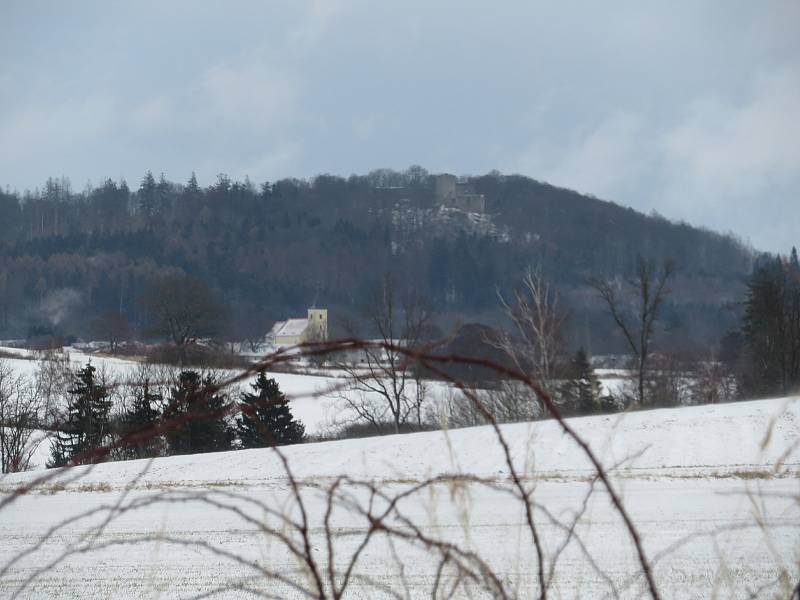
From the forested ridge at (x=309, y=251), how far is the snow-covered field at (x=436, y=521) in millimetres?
104408

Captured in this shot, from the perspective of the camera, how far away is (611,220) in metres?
182

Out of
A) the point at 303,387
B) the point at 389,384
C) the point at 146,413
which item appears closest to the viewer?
the point at 146,413

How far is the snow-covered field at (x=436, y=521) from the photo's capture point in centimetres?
173

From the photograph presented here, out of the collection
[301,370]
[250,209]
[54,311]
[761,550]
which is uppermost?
[250,209]

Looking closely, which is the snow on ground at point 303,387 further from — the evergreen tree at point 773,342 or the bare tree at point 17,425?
the evergreen tree at point 773,342

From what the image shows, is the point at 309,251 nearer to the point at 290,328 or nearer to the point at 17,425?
the point at 290,328

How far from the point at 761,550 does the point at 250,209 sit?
19394 centimetres

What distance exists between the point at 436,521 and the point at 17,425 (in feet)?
102

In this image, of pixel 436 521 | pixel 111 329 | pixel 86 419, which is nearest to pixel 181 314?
pixel 111 329

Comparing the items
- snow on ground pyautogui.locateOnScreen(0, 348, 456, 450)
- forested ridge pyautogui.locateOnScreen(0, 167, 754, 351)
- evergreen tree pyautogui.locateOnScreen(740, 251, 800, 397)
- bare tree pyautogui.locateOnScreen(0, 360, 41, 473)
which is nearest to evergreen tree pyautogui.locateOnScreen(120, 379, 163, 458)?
bare tree pyautogui.locateOnScreen(0, 360, 41, 473)

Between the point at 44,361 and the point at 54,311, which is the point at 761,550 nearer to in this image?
the point at 44,361

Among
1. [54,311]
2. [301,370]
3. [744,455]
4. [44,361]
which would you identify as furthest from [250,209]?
[744,455]

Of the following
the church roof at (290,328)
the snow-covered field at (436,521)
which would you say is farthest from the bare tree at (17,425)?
the church roof at (290,328)

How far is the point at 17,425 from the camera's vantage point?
29141 millimetres
